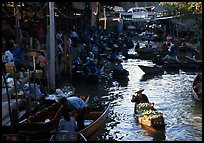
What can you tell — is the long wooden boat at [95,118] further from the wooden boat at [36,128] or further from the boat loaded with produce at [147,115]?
the boat loaded with produce at [147,115]

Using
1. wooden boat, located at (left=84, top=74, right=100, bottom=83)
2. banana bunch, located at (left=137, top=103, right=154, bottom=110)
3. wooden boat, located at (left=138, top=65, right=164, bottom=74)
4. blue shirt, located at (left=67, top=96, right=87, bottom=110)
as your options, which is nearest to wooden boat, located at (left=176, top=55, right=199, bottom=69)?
wooden boat, located at (left=138, top=65, right=164, bottom=74)

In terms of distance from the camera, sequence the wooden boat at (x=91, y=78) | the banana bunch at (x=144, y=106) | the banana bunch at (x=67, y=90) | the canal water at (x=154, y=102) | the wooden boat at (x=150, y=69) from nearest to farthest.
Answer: the canal water at (x=154, y=102)
the banana bunch at (x=144, y=106)
the banana bunch at (x=67, y=90)
the wooden boat at (x=91, y=78)
the wooden boat at (x=150, y=69)

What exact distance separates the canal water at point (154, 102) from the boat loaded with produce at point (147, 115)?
0.21 meters

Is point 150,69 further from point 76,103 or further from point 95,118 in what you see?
point 76,103

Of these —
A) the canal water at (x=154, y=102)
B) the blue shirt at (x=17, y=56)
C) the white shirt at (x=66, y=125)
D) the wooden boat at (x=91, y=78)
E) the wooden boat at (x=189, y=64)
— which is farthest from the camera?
the wooden boat at (x=189, y=64)

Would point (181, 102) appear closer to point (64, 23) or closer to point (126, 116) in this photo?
point (126, 116)

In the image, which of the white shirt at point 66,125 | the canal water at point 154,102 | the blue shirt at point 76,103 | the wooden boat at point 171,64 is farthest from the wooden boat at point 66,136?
the wooden boat at point 171,64

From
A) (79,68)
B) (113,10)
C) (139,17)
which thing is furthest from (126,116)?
(139,17)

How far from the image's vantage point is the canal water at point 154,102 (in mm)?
13016

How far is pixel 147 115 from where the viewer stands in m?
13.6

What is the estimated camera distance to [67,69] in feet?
75.0

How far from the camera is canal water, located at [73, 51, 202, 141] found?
1302cm

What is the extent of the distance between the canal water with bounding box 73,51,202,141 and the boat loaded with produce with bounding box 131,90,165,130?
0.70ft

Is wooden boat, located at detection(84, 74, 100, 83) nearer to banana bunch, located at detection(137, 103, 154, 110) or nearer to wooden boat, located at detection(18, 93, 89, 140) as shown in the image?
banana bunch, located at detection(137, 103, 154, 110)
